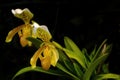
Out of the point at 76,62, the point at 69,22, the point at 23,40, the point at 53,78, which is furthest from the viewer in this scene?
the point at 69,22

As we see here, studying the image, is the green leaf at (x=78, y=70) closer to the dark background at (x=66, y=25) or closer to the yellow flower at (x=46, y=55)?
the yellow flower at (x=46, y=55)

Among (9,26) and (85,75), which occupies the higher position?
(9,26)

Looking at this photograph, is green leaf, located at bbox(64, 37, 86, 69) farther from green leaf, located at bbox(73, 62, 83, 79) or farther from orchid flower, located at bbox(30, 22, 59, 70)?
orchid flower, located at bbox(30, 22, 59, 70)

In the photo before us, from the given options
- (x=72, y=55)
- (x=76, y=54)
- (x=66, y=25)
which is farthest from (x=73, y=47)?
(x=66, y=25)

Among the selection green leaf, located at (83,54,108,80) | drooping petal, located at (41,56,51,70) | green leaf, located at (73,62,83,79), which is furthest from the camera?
green leaf, located at (73,62,83,79)

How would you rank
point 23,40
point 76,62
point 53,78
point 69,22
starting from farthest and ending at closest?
1. point 69,22
2. point 53,78
3. point 76,62
4. point 23,40

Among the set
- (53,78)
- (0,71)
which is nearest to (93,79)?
(53,78)

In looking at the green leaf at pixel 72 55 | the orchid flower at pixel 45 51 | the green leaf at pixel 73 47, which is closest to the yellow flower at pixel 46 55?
the orchid flower at pixel 45 51

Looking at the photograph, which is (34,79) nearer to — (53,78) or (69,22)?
(53,78)

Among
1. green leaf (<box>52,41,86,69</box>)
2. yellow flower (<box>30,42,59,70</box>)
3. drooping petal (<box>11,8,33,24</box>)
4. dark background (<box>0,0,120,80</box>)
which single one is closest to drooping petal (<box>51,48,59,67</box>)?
yellow flower (<box>30,42,59,70</box>)
